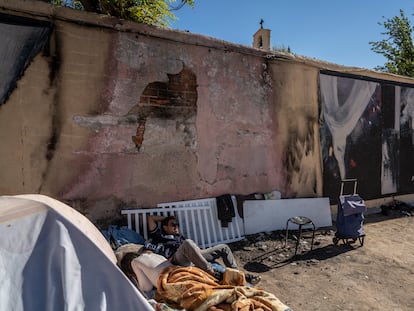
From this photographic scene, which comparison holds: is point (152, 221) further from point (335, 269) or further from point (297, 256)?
point (335, 269)

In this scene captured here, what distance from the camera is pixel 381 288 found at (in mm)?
3627

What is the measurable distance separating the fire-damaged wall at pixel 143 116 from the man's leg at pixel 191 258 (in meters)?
1.52

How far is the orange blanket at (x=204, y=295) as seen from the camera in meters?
2.24

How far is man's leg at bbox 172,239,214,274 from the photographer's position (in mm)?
3004

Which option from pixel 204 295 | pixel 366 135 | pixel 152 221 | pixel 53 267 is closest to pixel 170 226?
pixel 152 221

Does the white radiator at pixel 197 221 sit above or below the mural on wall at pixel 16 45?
below

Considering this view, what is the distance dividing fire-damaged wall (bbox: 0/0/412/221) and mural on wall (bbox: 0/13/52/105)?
0.07ft

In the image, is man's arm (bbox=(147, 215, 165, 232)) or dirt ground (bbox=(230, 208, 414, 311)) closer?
dirt ground (bbox=(230, 208, 414, 311))

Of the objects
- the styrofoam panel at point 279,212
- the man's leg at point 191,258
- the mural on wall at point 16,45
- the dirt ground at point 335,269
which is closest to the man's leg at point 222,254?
the dirt ground at point 335,269

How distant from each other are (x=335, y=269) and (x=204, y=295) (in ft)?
8.09

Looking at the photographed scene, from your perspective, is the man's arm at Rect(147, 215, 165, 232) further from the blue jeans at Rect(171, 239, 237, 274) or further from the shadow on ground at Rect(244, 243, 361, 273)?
the shadow on ground at Rect(244, 243, 361, 273)

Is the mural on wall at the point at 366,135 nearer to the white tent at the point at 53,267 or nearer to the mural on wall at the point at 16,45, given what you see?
the mural on wall at the point at 16,45

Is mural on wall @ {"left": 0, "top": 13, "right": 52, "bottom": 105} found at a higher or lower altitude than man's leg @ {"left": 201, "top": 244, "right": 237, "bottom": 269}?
higher

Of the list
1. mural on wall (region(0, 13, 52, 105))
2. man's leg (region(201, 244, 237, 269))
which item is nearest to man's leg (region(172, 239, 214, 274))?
man's leg (region(201, 244, 237, 269))
